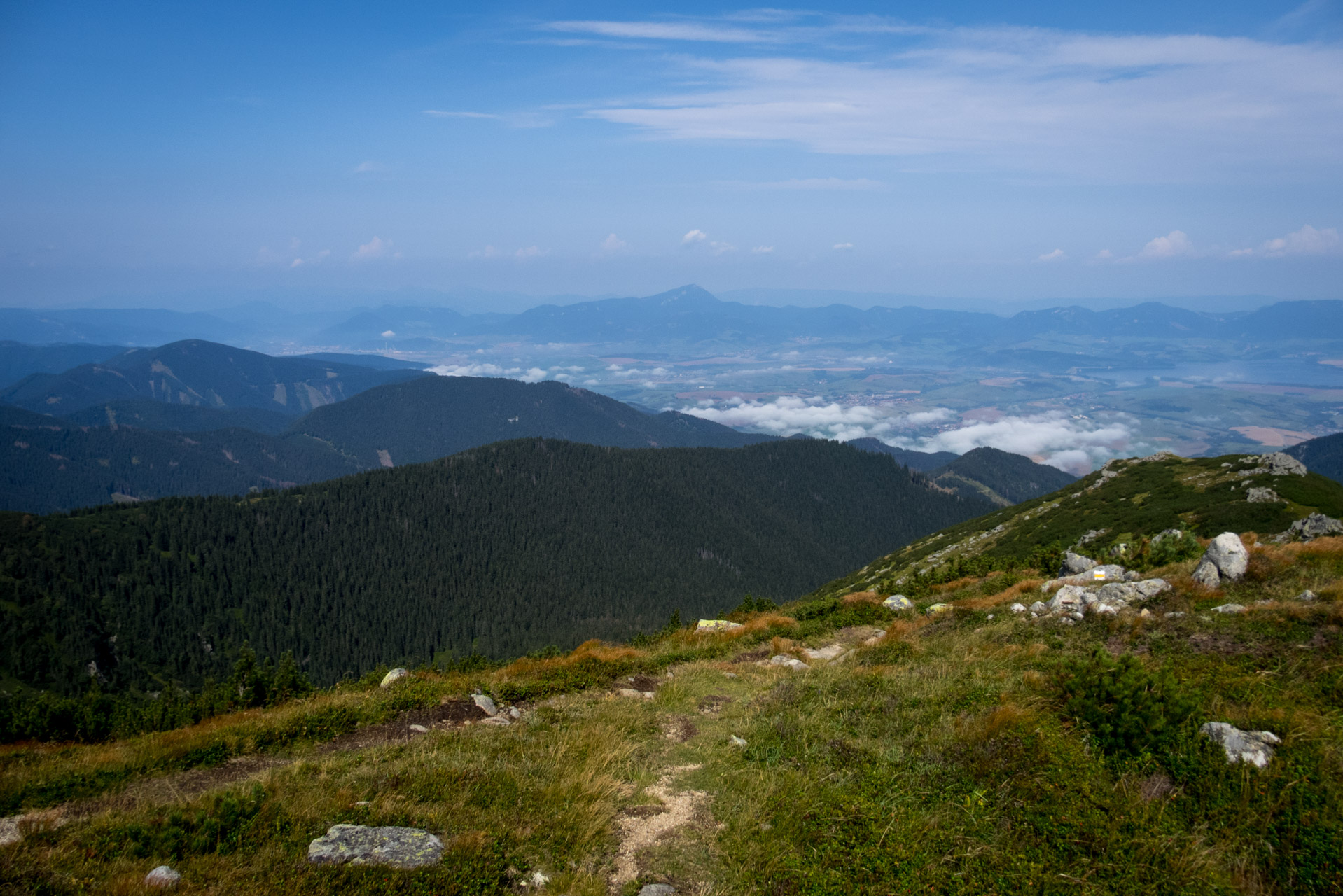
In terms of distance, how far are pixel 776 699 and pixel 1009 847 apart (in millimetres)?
6216

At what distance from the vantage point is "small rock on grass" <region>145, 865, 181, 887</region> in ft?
23.8

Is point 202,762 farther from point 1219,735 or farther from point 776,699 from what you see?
point 1219,735

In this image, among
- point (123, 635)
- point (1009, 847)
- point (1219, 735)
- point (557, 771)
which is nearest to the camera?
point (1009, 847)

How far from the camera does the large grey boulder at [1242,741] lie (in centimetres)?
860

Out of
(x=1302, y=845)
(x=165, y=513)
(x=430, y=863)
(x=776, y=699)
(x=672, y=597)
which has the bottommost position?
(x=672, y=597)

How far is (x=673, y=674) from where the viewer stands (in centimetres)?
1725

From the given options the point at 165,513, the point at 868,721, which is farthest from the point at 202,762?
the point at 165,513

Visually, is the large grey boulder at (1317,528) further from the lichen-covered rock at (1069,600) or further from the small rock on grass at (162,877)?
the small rock on grass at (162,877)

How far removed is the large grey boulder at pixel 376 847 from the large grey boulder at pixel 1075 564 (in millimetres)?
22246

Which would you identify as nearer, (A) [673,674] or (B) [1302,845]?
(B) [1302,845]

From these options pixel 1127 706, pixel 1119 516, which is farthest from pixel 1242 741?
pixel 1119 516

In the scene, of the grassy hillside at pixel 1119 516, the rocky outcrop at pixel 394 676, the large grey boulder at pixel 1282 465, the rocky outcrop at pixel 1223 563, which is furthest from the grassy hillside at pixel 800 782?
the large grey boulder at pixel 1282 465

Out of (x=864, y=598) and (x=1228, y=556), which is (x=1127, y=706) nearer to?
(x=1228, y=556)

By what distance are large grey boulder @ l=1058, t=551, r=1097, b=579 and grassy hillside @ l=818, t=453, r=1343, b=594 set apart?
107 centimetres
